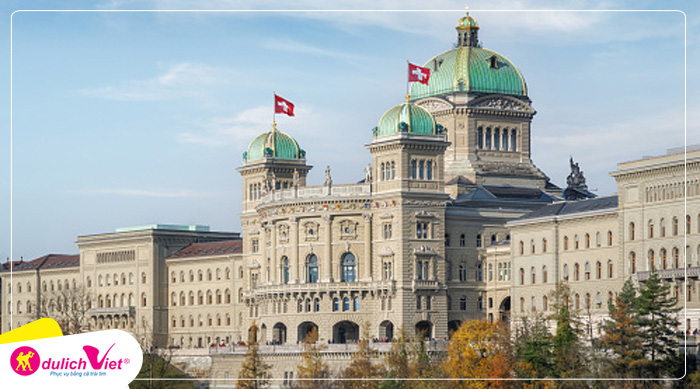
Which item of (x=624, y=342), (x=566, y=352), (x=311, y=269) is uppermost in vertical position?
(x=311, y=269)

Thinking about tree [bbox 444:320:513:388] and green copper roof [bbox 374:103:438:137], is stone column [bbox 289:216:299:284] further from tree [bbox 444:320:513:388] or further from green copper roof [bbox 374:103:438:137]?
tree [bbox 444:320:513:388]

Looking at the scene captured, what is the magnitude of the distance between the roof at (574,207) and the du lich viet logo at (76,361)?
9421 centimetres

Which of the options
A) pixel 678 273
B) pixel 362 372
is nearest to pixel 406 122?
pixel 362 372

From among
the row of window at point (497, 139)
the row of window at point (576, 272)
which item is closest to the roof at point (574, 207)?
the row of window at point (576, 272)

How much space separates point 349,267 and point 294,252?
6.45 m

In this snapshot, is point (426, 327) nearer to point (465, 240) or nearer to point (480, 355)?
point (465, 240)

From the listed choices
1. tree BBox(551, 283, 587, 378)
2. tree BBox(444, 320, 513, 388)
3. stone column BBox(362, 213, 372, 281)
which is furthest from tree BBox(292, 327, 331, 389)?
tree BBox(551, 283, 587, 378)

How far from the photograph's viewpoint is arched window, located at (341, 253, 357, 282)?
161875 mm

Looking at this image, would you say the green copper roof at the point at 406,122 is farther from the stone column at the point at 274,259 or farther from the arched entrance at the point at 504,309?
the arched entrance at the point at 504,309

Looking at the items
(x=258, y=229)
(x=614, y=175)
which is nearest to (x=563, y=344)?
(x=614, y=175)

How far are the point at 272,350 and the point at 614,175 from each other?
44.3 meters

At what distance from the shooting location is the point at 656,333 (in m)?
110

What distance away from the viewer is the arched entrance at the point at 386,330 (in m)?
158

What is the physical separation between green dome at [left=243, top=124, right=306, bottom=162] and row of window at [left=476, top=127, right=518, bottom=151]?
20.9 m
